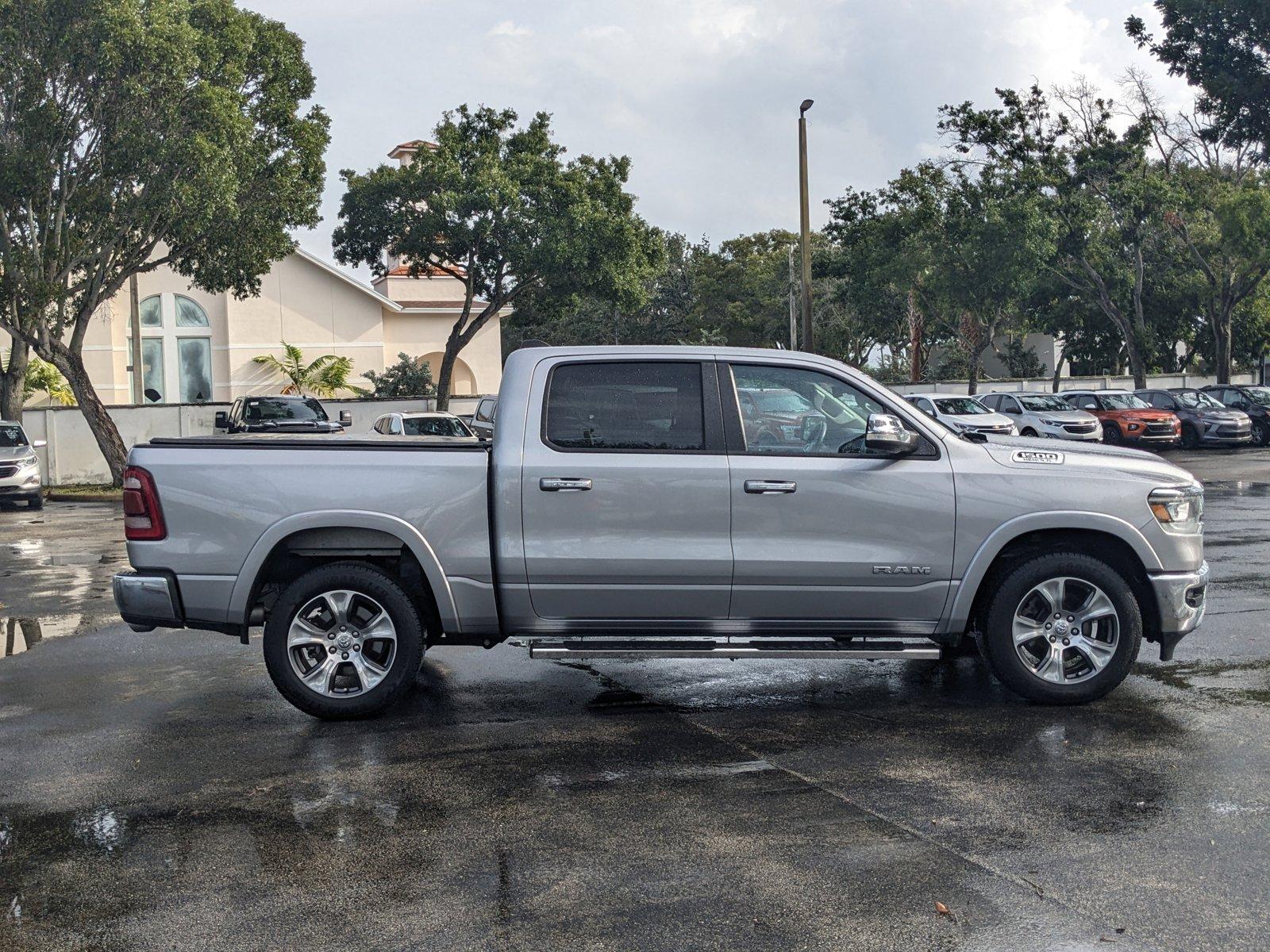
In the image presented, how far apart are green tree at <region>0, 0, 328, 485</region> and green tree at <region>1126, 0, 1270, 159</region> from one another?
63.2 feet

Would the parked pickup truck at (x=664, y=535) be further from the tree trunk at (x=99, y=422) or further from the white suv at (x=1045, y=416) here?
the white suv at (x=1045, y=416)

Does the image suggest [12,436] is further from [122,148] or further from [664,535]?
[664,535]

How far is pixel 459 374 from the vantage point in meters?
47.1

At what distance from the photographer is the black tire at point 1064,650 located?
23.1 feet

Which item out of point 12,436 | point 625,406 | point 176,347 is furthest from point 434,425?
point 176,347

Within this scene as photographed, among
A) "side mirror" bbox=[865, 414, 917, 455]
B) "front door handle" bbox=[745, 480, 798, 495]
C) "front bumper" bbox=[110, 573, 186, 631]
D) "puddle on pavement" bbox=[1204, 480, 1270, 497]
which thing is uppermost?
"side mirror" bbox=[865, 414, 917, 455]

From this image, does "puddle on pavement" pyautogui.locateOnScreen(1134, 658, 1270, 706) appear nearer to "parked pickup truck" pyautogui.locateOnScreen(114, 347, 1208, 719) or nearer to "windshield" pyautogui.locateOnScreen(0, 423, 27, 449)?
"parked pickup truck" pyautogui.locateOnScreen(114, 347, 1208, 719)

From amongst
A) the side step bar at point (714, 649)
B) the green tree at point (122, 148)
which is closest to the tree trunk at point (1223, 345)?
the green tree at point (122, 148)

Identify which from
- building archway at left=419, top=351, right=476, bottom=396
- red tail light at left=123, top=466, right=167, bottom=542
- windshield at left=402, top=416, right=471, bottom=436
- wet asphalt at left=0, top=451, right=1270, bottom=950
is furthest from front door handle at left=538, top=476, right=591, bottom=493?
building archway at left=419, top=351, right=476, bottom=396

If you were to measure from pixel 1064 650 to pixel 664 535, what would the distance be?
221cm

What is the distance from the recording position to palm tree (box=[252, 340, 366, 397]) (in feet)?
137

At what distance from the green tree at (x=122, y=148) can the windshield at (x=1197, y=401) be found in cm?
2338

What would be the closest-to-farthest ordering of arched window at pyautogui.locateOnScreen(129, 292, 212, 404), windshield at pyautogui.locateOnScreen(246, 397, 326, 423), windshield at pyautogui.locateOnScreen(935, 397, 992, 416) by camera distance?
windshield at pyautogui.locateOnScreen(246, 397, 326, 423), windshield at pyautogui.locateOnScreen(935, 397, 992, 416), arched window at pyautogui.locateOnScreen(129, 292, 212, 404)

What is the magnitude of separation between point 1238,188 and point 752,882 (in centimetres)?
4036
